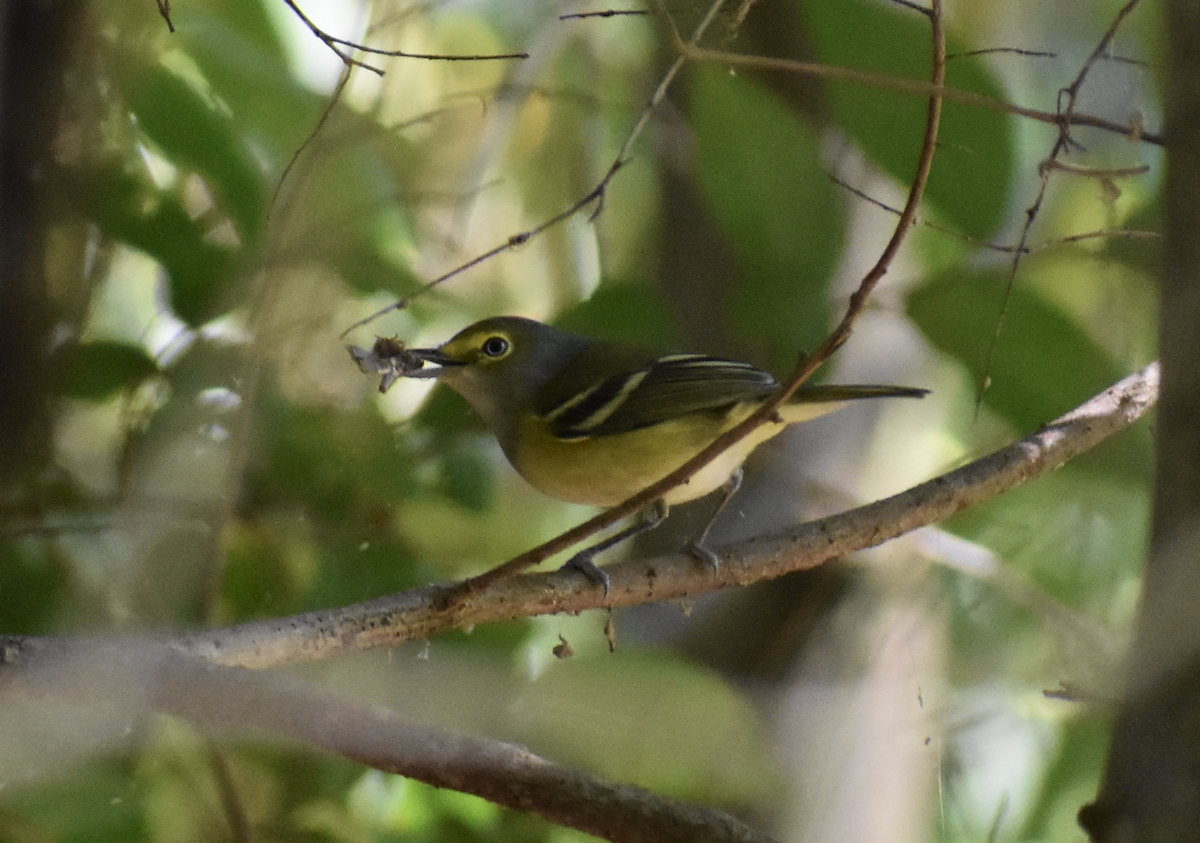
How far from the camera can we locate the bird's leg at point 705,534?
1060 mm

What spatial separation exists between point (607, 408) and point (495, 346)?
183mm

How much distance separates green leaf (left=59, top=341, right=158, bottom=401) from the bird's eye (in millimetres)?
403

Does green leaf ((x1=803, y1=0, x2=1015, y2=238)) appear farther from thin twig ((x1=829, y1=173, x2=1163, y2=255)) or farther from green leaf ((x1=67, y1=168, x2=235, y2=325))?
green leaf ((x1=67, y1=168, x2=235, y2=325))

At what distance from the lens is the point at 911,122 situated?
120cm

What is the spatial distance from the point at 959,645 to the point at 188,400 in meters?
1.05

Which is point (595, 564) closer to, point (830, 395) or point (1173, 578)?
point (830, 395)

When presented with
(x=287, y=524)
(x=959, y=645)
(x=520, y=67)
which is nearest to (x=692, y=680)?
(x=959, y=645)

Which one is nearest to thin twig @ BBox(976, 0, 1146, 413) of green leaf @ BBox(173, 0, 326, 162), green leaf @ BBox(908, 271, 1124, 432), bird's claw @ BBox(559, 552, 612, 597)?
green leaf @ BBox(908, 271, 1124, 432)

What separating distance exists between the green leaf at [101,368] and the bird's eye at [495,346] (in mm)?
403

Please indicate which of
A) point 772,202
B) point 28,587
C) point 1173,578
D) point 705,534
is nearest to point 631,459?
point 705,534

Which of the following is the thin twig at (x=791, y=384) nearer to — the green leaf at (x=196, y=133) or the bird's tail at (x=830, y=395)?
the bird's tail at (x=830, y=395)

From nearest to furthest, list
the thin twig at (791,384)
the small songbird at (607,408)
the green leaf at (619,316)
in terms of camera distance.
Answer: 1. the thin twig at (791,384)
2. the small songbird at (607,408)
3. the green leaf at (619,316)

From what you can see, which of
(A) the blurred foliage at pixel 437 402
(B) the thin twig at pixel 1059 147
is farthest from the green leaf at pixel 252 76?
(B) the thin twig at pixel 1059 147

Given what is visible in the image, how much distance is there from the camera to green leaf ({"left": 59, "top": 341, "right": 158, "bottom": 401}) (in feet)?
4.05
